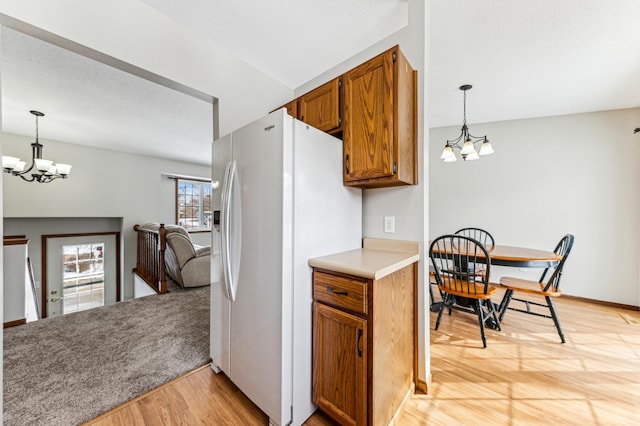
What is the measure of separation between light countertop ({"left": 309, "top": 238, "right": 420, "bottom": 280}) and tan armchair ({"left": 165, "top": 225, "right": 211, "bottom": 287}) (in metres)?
2.86

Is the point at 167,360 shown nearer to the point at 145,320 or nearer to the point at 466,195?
the point at 145,320

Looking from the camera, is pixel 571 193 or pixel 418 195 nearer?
pixel 418 195

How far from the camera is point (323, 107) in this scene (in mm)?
1874

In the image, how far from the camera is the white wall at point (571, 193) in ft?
10.3

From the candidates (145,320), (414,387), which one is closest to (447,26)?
(414,387)

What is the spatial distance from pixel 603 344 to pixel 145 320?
4.50m

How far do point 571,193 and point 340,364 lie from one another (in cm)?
413

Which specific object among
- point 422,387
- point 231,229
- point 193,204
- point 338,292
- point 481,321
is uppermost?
point 193,204

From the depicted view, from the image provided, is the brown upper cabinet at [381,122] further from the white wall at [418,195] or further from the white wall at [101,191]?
the white wall at [101,191]

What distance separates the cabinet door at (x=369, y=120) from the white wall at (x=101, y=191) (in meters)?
4.16

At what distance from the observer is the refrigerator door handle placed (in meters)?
1.60

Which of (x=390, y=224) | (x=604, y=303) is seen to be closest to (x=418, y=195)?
(x=390, y=224)

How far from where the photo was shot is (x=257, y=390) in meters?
1.46

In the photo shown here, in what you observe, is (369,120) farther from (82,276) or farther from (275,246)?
(82,276)
